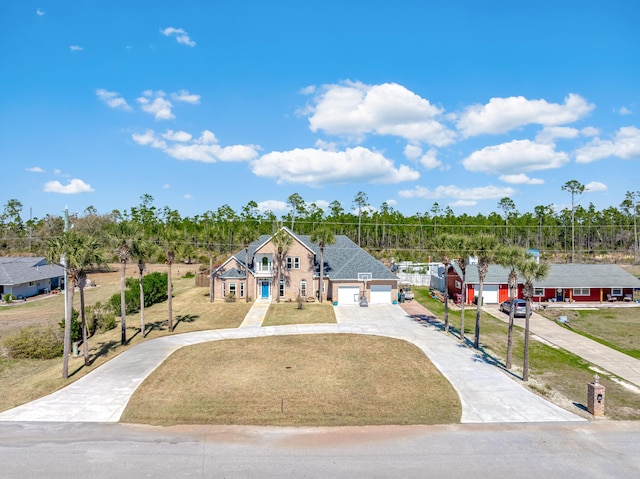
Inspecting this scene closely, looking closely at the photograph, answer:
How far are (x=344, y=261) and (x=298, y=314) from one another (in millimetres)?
10680

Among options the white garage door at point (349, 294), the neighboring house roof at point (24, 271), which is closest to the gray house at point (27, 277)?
the neighboring house roof at point (24, 271)

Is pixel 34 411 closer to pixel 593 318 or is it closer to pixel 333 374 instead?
pixel 333 374

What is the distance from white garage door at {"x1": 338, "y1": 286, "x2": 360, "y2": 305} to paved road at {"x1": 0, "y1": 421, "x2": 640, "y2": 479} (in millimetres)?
28574

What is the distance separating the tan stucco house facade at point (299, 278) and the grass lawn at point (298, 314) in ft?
7.25

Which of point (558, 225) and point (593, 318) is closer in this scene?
point (593, 318)

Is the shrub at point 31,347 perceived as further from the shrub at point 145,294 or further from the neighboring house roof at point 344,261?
the neighboring house roof at point 344,261

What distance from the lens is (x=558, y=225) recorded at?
352 ft

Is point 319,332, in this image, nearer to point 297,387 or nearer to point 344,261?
point 297,387

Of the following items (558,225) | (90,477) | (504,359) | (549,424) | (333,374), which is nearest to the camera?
(90,477)

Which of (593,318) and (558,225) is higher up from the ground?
(558,225)

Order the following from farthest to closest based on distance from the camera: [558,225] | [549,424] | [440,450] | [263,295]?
[558,225] → [263,295] → [549,424] → [440,450]

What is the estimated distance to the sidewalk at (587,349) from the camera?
2464 cm

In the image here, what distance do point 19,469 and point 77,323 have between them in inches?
747

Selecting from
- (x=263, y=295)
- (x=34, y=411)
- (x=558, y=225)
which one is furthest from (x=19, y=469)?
(x=558, y=225)
